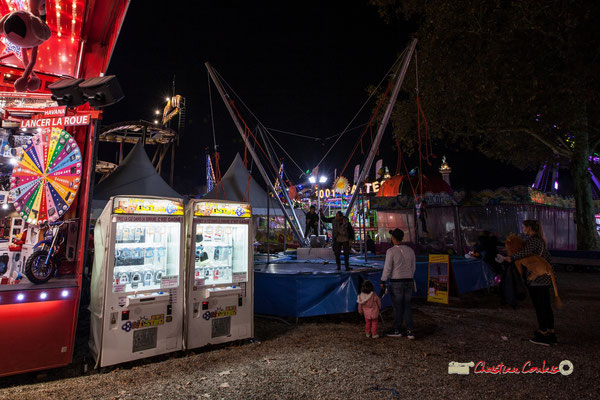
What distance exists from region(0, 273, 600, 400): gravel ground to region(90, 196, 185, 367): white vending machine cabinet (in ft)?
1.04

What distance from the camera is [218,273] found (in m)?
5.01

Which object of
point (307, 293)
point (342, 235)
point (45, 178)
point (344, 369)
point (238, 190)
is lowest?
point (344, 369)

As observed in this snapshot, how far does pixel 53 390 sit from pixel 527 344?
640 cm

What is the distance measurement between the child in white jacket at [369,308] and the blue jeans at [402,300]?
329 mm

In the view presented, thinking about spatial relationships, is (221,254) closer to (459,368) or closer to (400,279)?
(400,279)

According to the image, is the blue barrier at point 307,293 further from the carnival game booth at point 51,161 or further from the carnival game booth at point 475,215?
the carnival game booth at point 475,215

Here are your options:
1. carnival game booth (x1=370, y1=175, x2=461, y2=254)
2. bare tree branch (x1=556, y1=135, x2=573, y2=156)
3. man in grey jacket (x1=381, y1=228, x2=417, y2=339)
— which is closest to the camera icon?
man in grey jacket (x1=381, y1=228, x2=417, y2=339)

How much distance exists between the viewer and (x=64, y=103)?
4430 millimetres

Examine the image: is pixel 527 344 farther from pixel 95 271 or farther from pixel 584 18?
pixel 584 18

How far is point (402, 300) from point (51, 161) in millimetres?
6047

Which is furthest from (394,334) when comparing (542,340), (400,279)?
(542,340)

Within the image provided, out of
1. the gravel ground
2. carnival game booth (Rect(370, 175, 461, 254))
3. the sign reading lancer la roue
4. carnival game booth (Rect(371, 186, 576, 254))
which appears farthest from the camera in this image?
carnival game booth (Rect(370, 175, 461, 254))

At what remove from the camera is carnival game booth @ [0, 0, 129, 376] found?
3.59m

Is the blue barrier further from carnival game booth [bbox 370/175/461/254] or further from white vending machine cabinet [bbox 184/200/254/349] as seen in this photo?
carnival game booth [bbox 370/175/461/254]
